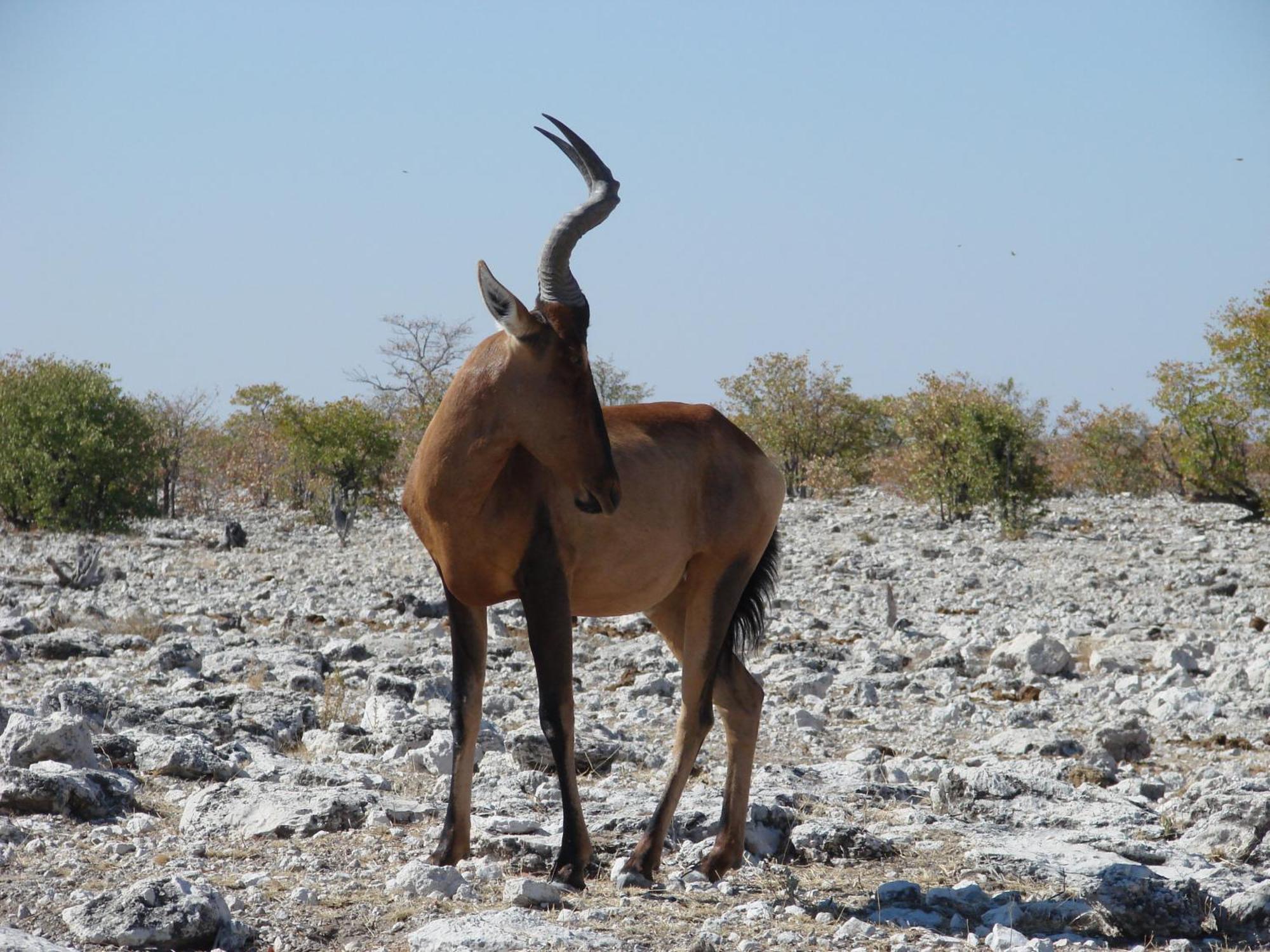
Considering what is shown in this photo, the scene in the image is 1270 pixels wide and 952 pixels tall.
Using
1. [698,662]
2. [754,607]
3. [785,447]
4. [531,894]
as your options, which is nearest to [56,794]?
[531,894]

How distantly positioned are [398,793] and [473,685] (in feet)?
5.56

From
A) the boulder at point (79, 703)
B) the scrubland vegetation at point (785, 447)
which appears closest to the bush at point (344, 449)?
the scrubland vegetation at point (785, 447)

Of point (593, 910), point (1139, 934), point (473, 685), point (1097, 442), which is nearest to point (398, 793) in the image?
point (473, 685)

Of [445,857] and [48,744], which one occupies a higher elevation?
[48,744]

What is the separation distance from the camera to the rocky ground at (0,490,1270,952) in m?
5.42

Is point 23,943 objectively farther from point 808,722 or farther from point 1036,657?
point 1036,657

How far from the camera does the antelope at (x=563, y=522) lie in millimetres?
6117

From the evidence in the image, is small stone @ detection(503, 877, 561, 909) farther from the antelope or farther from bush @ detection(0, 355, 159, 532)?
bush @ detection(0, 355, 159, 532)

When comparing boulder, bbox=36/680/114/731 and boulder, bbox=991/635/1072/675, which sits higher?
boulder, bbox=991/635/1072/675

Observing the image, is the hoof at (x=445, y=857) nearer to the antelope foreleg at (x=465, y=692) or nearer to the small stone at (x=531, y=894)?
the antelope foreleg at (x=465, y=692)

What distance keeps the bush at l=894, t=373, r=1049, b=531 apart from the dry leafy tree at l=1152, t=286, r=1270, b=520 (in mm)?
3053

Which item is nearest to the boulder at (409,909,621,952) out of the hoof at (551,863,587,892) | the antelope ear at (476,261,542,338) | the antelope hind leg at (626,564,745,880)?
the hoof at (551,863,587,892)

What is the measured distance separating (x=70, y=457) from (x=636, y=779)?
84.9ft

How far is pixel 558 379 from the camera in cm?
614
